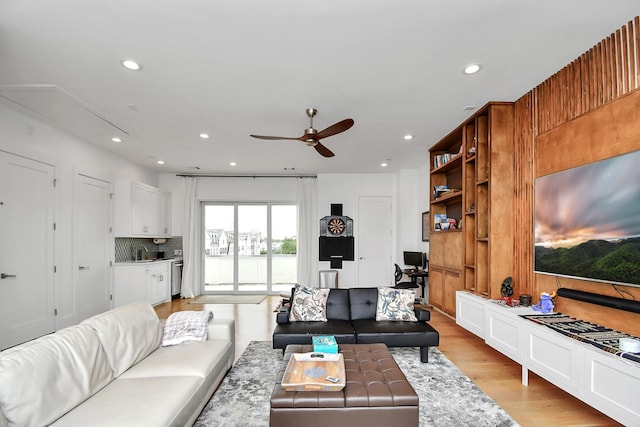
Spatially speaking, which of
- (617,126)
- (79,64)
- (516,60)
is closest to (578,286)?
(617,126)

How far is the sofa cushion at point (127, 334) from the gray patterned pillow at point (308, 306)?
1433 millimetres

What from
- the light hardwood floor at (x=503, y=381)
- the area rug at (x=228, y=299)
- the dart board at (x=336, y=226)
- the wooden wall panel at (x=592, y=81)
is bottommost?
the area rug at (x=228, y=299)

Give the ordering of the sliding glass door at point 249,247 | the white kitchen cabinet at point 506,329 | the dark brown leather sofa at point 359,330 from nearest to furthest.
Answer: the white kitchen cabinet at point 506,329
the dark brown leather sofa at point 359,330
the sliding glass door at point 249,247

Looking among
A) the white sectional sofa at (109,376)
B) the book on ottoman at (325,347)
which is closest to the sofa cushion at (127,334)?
the white sectional sofa at (109,376)

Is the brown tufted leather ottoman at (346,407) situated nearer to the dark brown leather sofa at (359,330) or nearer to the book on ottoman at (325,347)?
the book on ottoman at (325,347)

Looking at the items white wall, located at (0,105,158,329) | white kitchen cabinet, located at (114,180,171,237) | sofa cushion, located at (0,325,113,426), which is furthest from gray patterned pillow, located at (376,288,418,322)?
white kitchen cabinet, located at (114,180,171,237)

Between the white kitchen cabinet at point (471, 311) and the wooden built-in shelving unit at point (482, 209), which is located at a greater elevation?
the wooden built-in shelving unit at point (482, 209)

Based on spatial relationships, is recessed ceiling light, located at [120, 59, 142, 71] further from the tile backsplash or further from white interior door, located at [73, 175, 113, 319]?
the tile backsplash

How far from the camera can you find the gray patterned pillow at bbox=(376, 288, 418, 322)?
365 cm

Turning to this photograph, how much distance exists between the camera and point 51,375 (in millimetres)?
1705

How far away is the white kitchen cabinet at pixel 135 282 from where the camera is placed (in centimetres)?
564

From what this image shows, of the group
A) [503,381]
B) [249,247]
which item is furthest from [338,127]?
[249,247]

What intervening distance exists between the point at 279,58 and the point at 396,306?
2876 mm

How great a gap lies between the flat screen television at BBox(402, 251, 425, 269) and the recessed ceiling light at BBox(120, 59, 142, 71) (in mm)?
5368
